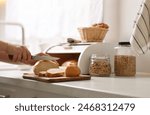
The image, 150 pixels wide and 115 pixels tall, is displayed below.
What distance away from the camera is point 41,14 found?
2.01 meters

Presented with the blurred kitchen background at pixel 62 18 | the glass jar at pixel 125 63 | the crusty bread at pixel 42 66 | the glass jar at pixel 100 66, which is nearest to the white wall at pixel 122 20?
the blurred kitchen background at pixel 62 18

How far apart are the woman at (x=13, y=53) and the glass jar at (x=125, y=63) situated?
0.40 meters

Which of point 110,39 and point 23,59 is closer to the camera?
point 23,59

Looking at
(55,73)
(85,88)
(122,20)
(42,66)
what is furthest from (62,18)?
(85,88)

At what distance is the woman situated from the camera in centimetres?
120

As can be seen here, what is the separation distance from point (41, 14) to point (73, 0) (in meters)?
0.29

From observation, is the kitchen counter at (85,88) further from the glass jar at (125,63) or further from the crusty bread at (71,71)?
the glass jar at (125,63)

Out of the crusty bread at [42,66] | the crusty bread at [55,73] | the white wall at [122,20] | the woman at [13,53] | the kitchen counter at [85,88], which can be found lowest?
the kitchen counter at [85,88]

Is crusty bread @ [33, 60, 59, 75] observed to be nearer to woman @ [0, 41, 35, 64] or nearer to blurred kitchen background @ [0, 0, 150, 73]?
woman @ [0, 41, 35, 64]

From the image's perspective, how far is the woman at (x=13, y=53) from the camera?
1196 millimetres

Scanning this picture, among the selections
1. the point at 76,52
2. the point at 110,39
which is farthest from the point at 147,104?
the point at 110,39

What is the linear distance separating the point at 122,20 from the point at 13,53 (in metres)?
0.69

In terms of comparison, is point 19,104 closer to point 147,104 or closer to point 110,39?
point 147,104

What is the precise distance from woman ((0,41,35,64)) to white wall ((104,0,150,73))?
1.97ft
